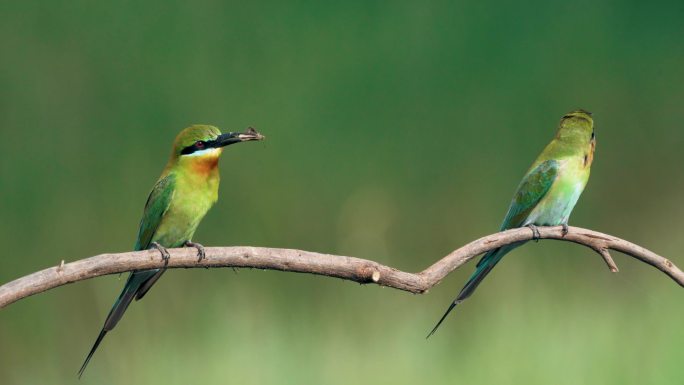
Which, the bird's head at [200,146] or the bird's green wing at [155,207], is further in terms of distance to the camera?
the bird's green wing at [155,207]

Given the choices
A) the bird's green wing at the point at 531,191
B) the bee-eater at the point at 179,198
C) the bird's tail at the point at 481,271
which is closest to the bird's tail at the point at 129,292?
the bee-eater at the point at 179,198

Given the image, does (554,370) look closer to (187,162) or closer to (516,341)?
(516,341)

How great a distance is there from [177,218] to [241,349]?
1.18 meters

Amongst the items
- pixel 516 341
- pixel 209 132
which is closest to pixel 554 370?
pixel 516 341

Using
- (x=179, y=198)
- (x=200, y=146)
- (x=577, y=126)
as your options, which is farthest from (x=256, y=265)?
(x=577, y=126)

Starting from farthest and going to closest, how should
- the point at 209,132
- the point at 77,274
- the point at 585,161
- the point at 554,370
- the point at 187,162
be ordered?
the point at 554,370
the point at 585,161
the point at 187,162
the point at 209,132
the point at 77,274

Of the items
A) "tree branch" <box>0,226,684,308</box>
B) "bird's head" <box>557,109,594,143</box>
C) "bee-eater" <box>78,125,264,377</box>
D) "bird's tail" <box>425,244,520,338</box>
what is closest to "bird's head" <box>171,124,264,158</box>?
"bee-eater" <box>78,125,264,377</box>

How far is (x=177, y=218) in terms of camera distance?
248 centimetres

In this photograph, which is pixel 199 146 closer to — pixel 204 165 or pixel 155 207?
pixel 204 165

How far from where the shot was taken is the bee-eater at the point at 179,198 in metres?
2.22

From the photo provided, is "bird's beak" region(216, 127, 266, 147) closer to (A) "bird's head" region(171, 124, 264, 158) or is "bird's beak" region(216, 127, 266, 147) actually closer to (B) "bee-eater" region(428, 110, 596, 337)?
(A) "bird's head" region(171, 124, 264, 158)

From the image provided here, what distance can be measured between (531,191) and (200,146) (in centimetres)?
112

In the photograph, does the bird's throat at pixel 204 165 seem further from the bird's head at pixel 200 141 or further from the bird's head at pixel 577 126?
the bird's head at pixel 577 126

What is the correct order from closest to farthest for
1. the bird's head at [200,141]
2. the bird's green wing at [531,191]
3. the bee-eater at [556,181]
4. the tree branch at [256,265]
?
the tree branch at [256,265] < the bird's head at [200,141] < the bee-eater at [556,181] < the bird's green wing at [531,191]
